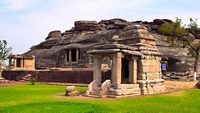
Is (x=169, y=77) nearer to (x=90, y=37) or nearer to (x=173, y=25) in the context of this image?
(x=173, y=25)

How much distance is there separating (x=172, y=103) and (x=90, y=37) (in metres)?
36.6

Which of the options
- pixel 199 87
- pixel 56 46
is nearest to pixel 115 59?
pixel 199 87

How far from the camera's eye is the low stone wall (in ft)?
104

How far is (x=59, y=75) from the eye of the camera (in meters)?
35.0

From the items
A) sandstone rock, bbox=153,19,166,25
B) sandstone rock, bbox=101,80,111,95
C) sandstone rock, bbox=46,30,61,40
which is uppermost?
sandstone rock, bbox=153,19,166,25

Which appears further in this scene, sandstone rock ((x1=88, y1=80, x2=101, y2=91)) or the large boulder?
the large boulder

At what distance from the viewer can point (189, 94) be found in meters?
20.2

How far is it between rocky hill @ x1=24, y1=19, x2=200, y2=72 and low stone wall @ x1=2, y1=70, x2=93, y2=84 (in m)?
10.9

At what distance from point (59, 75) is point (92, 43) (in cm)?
1649

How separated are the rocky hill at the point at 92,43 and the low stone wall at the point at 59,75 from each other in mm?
10936

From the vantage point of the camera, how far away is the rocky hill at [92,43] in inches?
1741

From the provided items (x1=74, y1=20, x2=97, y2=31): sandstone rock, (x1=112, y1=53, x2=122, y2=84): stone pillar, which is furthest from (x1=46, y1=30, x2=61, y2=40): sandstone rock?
(x1=112, y1=53, x2=122, y2=84): stone pillar

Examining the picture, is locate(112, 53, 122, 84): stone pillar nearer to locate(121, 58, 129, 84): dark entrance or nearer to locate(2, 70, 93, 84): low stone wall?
A: locate(121, 58, 129, 84): dark entrance

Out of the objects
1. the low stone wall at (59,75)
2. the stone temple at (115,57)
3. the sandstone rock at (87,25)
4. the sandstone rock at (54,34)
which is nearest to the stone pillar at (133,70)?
the stone temple at (115,57)
